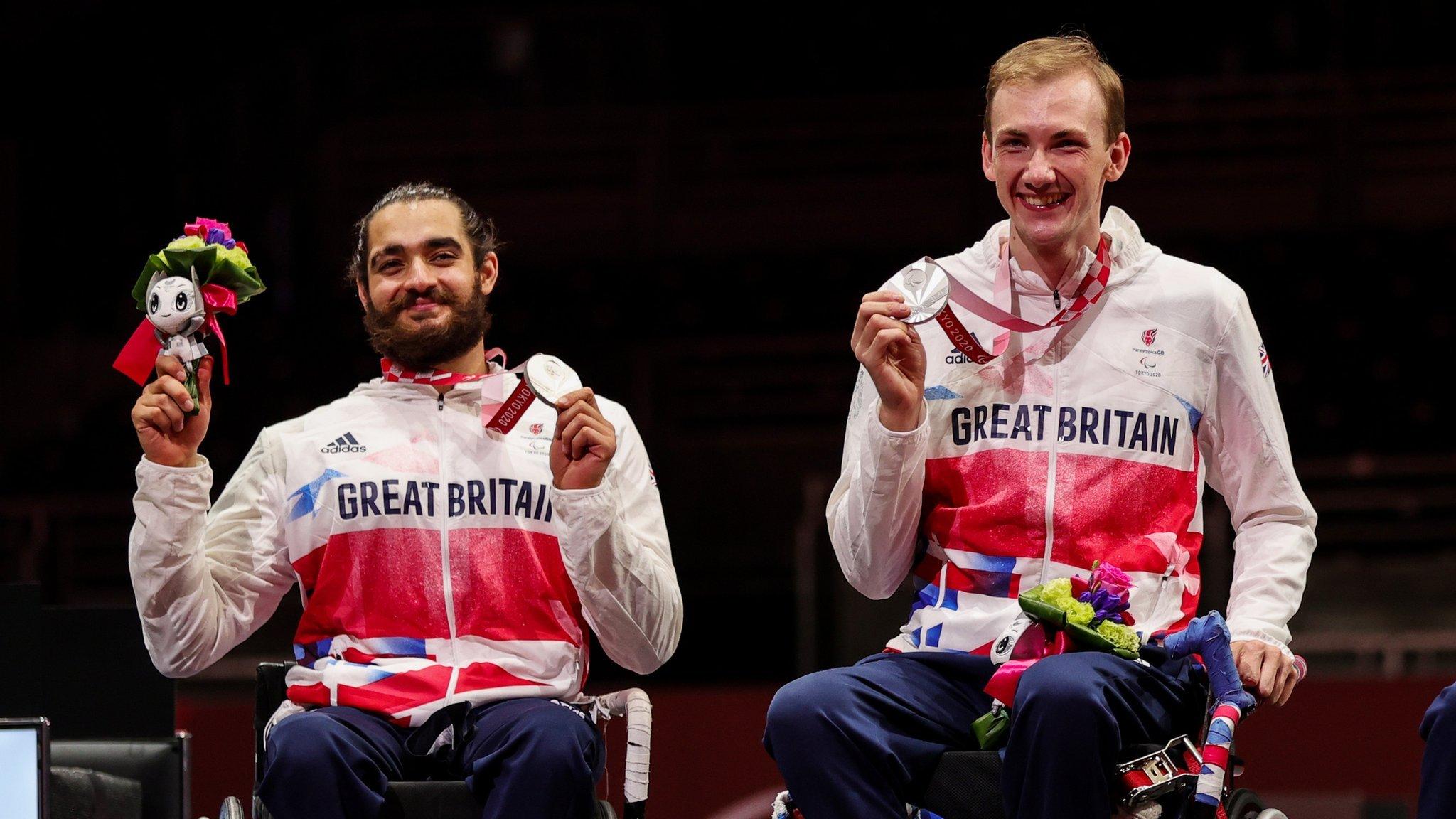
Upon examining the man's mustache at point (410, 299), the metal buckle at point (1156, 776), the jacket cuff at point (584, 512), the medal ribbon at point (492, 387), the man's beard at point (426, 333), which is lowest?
the metal buckle at point (1156, 776)

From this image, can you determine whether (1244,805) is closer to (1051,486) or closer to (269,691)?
(1051,486)

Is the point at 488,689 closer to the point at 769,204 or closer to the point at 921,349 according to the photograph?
the point at 921,349

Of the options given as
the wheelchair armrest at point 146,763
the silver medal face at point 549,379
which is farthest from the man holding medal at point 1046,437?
the wheelchair armrest at point 146,763

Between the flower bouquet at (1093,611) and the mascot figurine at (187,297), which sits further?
the mascot figurine at (187,297)

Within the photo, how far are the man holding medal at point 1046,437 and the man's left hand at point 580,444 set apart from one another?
17.8 inches

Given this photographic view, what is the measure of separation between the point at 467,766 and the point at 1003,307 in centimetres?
127

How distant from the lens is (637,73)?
395 inches

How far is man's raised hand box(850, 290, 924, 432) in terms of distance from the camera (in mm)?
2762

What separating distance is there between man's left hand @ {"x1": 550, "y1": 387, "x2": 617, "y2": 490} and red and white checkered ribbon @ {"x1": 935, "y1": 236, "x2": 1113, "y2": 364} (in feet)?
2.05

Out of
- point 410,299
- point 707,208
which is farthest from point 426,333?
point 707,208

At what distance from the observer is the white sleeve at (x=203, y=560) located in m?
2.99

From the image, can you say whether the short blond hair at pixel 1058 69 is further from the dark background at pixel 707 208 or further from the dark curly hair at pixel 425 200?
the dark background at pixel 707 208

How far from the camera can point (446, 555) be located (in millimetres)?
3193

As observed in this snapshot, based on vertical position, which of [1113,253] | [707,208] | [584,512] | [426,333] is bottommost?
[584,512]
